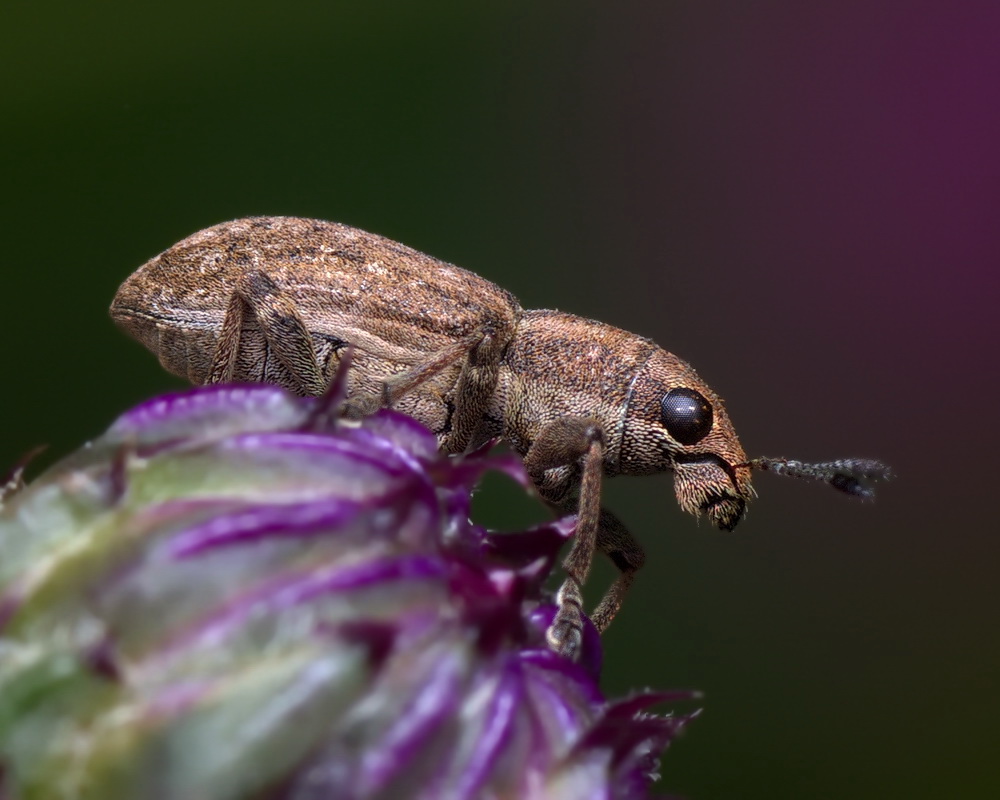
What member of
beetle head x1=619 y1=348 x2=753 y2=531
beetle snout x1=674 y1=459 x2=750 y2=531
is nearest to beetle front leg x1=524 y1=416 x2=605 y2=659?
beetle head x1=619 y1=348 x2=753 y2=531

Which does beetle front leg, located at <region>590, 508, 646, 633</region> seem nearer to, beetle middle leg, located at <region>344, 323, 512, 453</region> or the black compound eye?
the black compound eye

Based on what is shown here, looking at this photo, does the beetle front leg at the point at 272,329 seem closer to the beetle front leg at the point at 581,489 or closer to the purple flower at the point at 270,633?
the beetle front leg at the point at 581,489

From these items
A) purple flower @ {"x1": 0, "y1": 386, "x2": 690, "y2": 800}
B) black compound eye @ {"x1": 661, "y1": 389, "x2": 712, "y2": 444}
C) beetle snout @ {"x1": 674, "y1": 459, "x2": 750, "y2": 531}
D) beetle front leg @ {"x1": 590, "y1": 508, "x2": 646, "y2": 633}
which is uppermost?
purple flower @ {"x1": 0, "y1": 386, "x2": 690, "y2": 800}

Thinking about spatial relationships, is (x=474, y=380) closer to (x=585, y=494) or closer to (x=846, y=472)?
(x=585, y=494)

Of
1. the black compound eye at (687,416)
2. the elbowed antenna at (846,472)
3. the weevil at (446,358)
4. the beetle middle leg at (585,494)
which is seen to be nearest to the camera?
the beetle middle leg at (585,494)

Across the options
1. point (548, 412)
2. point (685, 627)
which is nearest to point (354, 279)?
point (548, 412)

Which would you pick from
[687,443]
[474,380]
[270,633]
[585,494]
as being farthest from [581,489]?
[270,633]

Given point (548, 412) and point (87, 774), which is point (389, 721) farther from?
point (548, 412)

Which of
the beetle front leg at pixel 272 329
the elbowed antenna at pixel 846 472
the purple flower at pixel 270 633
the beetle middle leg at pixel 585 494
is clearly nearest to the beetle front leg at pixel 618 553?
the beetle middle leg at pixel 585 494
